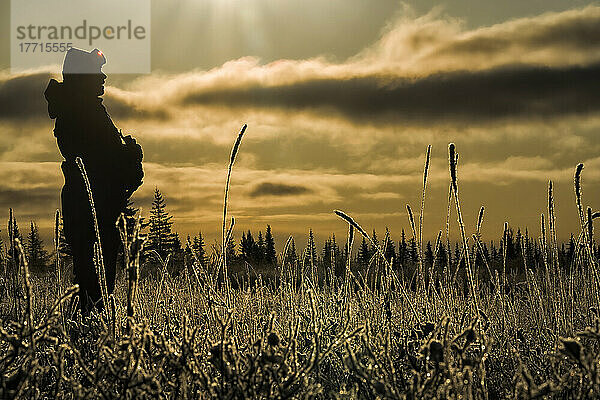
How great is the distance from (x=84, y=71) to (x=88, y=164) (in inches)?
49.8

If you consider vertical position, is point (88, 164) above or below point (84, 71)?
below

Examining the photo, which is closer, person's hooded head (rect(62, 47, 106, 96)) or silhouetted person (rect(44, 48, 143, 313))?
silhouetted person (rect(44, 48, 143, 313))

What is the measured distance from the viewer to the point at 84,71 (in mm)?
7875

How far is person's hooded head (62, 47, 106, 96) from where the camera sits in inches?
308

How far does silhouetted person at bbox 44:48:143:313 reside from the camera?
24.3 feet

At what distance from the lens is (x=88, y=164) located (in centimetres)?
752

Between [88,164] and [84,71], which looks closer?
[88,164]

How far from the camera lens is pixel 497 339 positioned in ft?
11.4

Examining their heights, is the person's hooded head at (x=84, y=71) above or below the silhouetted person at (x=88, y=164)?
above

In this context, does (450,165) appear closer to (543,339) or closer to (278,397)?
(278,397)

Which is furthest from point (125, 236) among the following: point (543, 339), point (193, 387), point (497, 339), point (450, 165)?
point (543, 339)

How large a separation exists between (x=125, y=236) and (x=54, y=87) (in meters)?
7.04

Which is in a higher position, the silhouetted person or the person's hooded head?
the person's hooded head

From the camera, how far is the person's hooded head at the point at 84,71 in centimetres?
781
